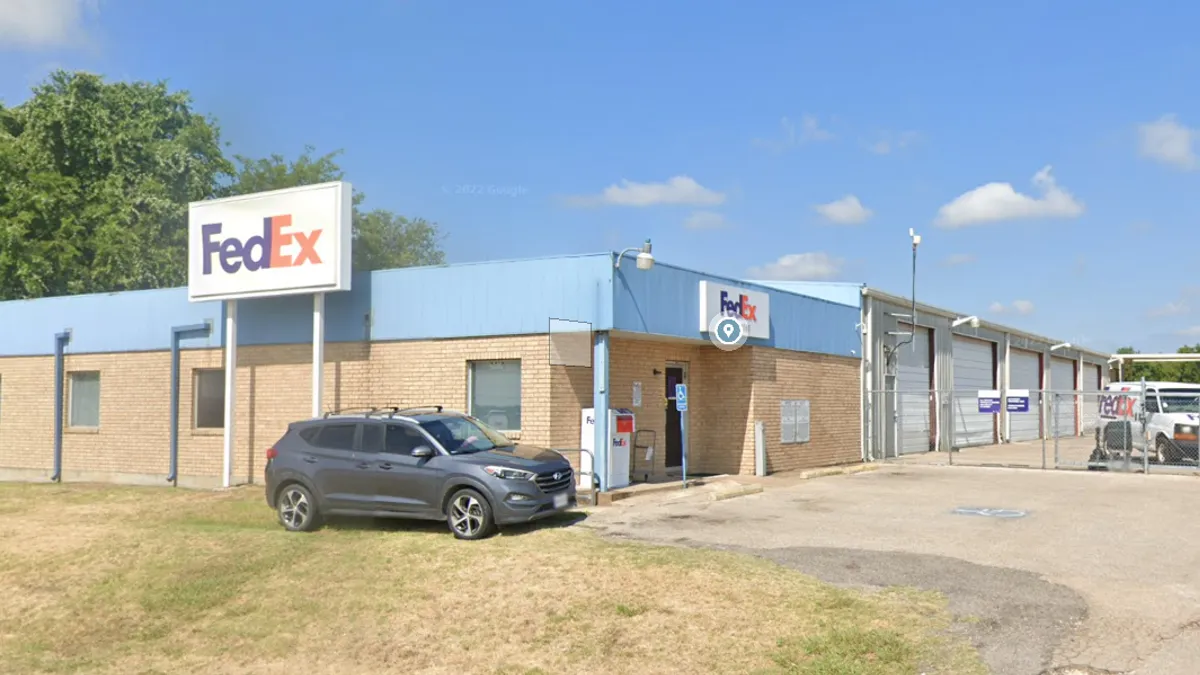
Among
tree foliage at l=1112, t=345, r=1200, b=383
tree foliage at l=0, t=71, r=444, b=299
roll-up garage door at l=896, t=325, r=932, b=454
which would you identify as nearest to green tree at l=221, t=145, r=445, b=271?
tree foliage at l=0, t=71, r=444, b=299

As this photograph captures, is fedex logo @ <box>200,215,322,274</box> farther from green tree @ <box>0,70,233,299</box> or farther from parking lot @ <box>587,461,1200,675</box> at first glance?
green tree @ <box>0,70,233,299</box>

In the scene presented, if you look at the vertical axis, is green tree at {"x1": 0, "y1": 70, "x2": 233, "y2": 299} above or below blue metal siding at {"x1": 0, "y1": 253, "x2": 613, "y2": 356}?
above

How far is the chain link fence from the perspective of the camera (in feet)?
73.4

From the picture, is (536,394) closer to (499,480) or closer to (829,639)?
(499,480)

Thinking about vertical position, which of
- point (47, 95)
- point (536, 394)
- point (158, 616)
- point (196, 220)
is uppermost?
point (47, 95)

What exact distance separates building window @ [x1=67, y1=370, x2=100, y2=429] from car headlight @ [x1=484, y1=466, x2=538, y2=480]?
14.4 metres

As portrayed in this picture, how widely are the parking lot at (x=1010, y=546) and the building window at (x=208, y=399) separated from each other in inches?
402

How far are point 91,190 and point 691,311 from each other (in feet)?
95.4

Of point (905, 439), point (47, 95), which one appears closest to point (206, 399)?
point (905, 439)

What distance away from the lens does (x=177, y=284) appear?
37.5 m

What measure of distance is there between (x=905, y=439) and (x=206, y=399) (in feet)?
63.7

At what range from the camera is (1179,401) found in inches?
939

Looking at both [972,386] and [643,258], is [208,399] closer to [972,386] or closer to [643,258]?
[643,258]

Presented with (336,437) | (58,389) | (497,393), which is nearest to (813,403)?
(497,393)
